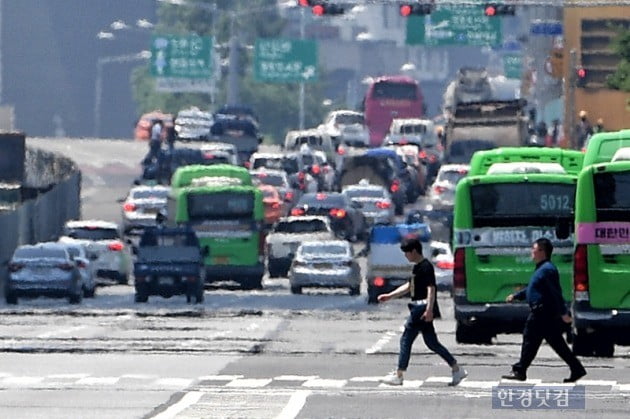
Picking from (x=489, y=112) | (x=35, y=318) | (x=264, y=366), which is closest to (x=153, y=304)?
(x=35, y=318)

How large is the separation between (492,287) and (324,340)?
3.82 m

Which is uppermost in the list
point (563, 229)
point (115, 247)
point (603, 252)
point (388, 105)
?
point (388, 105)

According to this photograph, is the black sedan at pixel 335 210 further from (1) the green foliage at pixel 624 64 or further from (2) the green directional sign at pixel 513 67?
(2) the green directional sign at pixel 513 67

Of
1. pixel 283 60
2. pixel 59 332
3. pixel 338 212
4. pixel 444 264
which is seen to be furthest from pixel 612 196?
pixel 283 60

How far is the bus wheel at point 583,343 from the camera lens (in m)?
28.7

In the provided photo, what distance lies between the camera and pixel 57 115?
163 m

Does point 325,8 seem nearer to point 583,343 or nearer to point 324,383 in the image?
point 583,343

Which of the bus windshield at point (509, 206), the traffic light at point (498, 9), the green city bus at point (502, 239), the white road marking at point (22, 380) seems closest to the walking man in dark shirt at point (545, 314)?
the white road marking at point (22, 380)

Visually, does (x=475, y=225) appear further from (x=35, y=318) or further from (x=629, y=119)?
(x=629, y=119)

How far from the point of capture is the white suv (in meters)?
57.0

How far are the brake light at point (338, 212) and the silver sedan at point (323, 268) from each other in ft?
42.4

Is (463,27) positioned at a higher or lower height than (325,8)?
higher

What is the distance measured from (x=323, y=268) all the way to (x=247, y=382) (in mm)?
28128

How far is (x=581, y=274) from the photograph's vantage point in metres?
27.8
